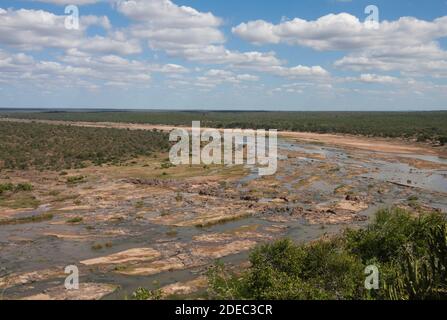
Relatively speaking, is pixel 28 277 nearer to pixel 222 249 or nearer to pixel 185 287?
pixel 185 287

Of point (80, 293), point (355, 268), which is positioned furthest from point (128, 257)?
point (355, 268)

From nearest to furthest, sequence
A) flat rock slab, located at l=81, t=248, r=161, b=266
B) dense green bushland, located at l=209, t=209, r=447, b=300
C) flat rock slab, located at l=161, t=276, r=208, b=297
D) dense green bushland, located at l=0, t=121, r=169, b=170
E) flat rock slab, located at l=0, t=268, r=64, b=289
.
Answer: dense green bushland, located at l=209, t=209, r=447, b=300, flat rock slab, located at l=161, t=276, r=208, b=297, flat rock slab, located at l=0, t=268, r=64, b=289, flat rock slab, located at l=81, t=248, r=161, b=266, dense green bushland, located at l=0, t=121, r=169, b=170

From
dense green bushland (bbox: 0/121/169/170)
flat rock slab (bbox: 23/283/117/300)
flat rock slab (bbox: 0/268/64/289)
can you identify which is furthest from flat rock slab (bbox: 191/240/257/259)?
dense green bushland (bbox: 0/121/169/170)

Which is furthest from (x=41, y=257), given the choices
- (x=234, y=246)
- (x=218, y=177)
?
(x=218, y=177)

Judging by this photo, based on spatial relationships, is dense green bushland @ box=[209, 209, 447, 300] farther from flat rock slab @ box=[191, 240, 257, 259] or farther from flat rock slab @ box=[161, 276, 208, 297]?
flat rock slab @ box=[191, 240, 257, 259]

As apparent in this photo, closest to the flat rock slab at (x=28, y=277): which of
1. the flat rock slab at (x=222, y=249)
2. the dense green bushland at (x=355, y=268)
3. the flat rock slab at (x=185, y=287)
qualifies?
the flat rock slab at (x=185, y=287)

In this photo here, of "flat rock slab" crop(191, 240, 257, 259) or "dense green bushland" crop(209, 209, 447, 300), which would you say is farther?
"flat rock slab" crop(191, 240, 257, 259)

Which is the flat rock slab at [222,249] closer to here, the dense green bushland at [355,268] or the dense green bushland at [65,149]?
the dense green bushland at [355,268]
